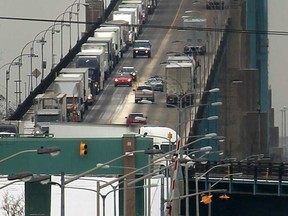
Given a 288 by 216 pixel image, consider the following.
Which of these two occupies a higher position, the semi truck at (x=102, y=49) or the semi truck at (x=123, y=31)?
the semi truck at (x=123, y=31)

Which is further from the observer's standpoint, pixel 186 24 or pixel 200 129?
pixel 186 24

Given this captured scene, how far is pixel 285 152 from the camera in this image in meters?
110

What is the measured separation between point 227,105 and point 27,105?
2030 centimetres

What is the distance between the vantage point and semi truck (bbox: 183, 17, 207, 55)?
109m

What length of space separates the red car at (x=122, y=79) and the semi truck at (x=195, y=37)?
13.6 ft

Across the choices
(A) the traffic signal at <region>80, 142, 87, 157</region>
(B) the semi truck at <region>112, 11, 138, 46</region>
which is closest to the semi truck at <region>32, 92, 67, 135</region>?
(B) the semi truck at <region>112, 11, 138, 46</region>

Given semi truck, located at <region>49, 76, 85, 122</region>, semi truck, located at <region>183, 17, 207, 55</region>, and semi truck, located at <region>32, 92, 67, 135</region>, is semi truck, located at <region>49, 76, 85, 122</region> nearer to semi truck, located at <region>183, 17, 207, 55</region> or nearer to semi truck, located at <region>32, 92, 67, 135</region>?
semi truck, located at <region>32, 92, 67, 135</region>

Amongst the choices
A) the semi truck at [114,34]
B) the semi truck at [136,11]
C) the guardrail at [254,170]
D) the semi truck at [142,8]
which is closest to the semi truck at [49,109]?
the guardrail at [254,170]

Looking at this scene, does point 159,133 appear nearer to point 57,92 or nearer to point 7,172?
point 57,92

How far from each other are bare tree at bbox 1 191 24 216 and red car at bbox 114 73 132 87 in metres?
46.4

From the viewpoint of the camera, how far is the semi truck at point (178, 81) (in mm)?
92938

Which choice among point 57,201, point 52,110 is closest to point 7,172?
point 57,201

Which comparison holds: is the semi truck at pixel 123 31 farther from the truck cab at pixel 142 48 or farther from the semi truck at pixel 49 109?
the semi truck at pixel 49 109

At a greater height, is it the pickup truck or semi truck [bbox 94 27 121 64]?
semi truck [bbox 94 27 121 64]
